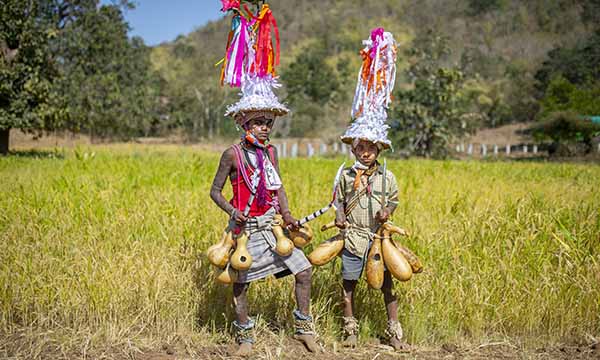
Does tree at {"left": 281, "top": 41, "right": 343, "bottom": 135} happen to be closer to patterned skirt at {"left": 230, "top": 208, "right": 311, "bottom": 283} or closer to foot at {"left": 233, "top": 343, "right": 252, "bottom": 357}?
patterned skirt at {"left": 230, "top": 208, "right": 311, "bottom": 283}

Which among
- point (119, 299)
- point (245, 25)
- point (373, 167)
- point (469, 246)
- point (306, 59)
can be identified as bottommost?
point (119, 299)

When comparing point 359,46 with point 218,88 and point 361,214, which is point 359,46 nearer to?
point 218,88

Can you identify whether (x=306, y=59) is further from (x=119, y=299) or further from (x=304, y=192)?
(x=119, y=299)

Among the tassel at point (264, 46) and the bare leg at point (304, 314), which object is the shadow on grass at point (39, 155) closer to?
the tassel at point (264, 46)

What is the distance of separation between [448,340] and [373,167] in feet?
3.93

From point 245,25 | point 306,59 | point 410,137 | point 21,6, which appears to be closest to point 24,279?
point 245,25

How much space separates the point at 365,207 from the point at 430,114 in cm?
1658

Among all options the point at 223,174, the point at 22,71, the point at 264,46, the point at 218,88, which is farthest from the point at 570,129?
the point at 218,88

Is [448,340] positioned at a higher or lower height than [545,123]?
lower

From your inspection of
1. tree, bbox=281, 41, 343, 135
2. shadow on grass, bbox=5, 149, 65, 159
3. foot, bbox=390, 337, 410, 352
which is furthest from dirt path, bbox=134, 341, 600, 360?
tree, bbox=281, 41, 343, 135

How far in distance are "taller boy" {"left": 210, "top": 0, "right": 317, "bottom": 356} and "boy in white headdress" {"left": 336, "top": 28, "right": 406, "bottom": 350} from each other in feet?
0.90

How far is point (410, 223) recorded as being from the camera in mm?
4652

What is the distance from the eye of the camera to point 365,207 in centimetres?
290

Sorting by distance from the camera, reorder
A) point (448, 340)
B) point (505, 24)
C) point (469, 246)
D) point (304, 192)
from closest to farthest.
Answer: point (448, 340), point (469, 246), point (304, 192), point (505, 24)
